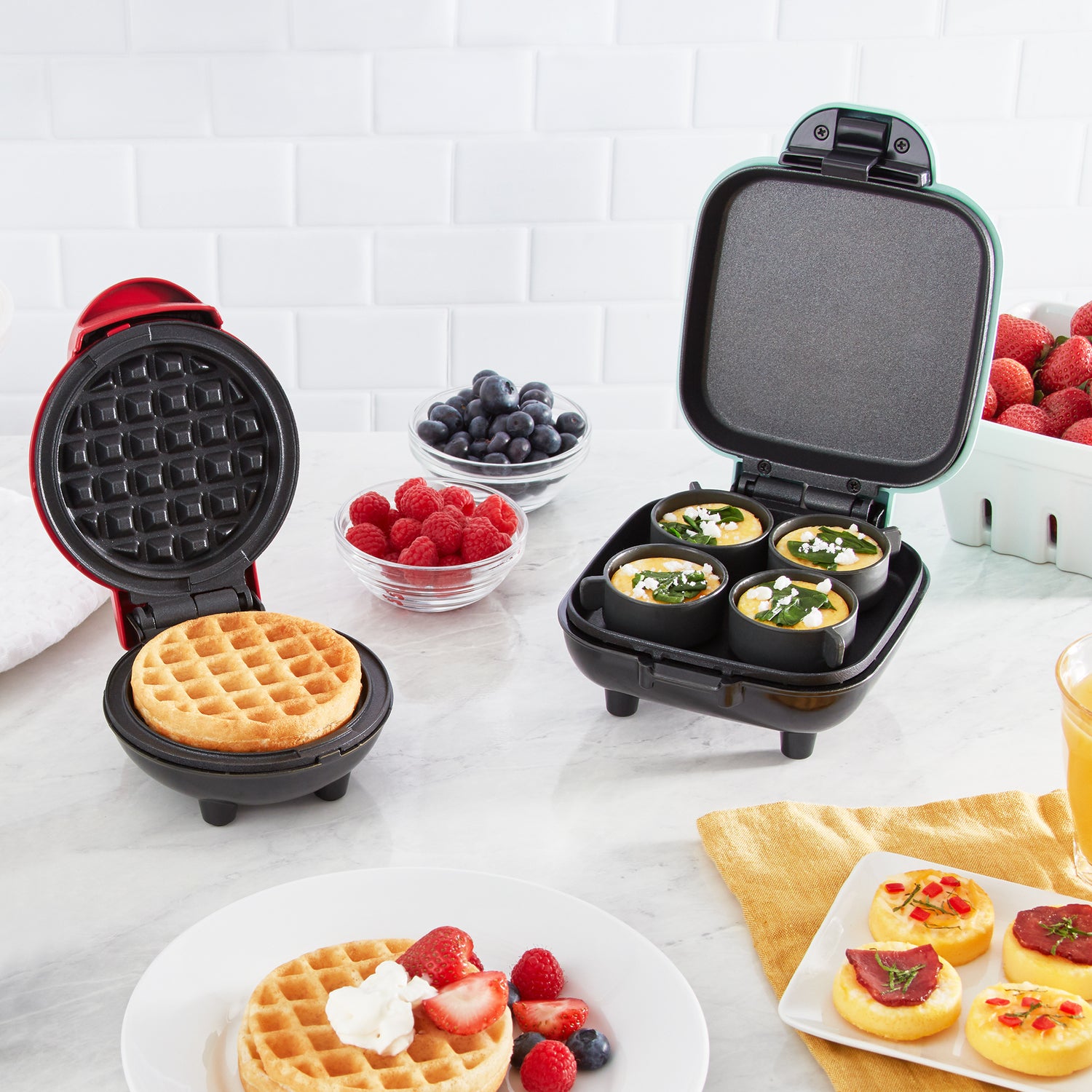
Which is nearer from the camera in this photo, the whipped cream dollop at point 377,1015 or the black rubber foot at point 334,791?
the whipped cream dollop at point 377,1015

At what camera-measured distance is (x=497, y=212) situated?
2736 millimetres

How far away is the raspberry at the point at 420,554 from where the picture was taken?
1580 millimetres

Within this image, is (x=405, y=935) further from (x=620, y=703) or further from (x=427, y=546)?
(x=427, y=546)

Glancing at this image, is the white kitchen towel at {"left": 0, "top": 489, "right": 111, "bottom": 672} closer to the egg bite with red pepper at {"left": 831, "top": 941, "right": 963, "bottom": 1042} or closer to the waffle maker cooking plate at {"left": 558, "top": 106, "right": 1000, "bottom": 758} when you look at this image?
the waffle maker cooking plate at {"left": 558, "top": 106, "right": 1000, "bottom": 758}

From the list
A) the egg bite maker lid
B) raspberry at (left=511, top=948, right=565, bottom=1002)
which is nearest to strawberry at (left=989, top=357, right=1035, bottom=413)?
the egg bite maker lid

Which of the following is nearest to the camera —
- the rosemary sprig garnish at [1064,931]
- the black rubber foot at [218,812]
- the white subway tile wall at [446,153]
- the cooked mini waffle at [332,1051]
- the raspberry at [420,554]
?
the cooked mini waffle at [332,1051]

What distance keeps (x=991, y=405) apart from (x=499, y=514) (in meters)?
0.69

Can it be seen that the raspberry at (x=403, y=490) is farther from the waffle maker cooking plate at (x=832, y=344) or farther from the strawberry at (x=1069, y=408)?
the strawberry at (x=1069, y=408)

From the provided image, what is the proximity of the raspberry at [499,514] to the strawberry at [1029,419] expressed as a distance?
672 mm

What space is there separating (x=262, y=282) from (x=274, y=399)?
1413 mm

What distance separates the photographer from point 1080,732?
1077 millimetres

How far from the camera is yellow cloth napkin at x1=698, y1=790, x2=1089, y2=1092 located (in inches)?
43.1

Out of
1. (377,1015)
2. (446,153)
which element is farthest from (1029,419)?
(446,153)

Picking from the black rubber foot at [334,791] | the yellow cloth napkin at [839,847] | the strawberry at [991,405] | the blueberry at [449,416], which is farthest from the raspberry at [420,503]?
the strawberry at [991,405]
